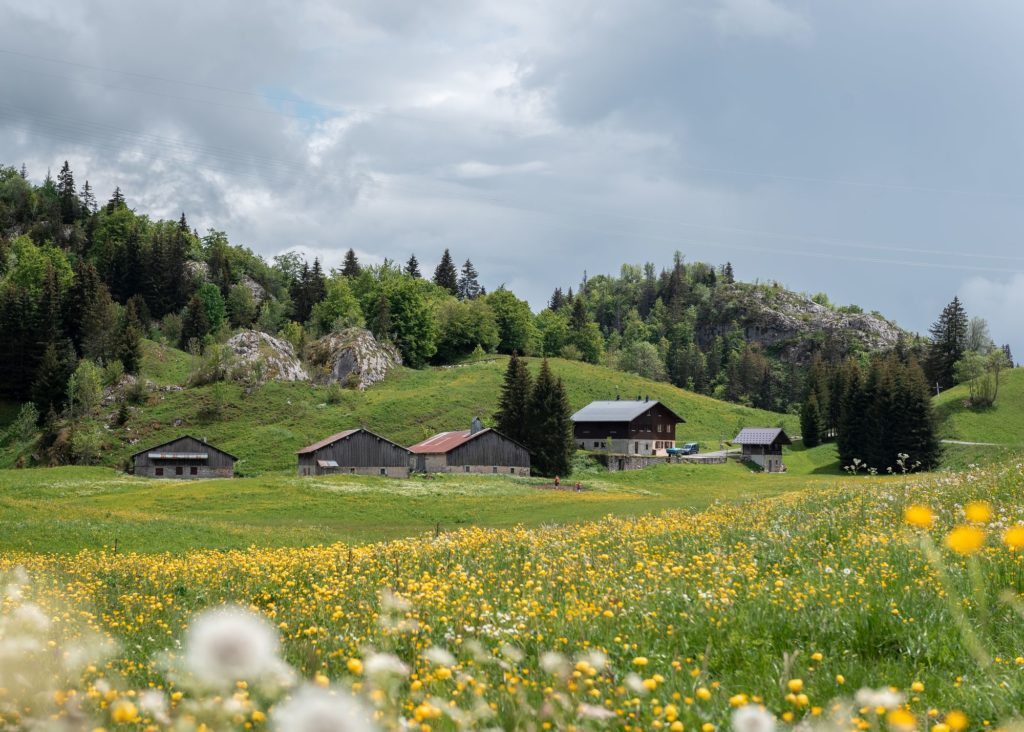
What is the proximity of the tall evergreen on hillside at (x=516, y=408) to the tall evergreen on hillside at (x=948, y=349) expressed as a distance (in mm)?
89997

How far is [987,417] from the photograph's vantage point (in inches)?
4734

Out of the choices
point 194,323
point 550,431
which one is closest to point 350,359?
point 194,323

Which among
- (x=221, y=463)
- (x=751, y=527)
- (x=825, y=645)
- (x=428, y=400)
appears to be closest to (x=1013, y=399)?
(x=428, y=400)

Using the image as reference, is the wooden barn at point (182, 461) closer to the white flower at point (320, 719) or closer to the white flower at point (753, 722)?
the white flower at point (320, 719)

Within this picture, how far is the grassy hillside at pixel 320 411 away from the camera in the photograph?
343 ft

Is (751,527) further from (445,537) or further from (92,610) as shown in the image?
(92,610)

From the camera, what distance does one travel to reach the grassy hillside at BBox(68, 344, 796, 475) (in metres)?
104

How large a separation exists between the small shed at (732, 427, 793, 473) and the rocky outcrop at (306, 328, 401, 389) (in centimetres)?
6198

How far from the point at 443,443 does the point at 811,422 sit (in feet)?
203

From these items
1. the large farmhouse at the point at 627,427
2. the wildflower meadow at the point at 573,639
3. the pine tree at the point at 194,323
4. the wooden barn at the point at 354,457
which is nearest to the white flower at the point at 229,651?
the wildflower meadow at the point at 573,639

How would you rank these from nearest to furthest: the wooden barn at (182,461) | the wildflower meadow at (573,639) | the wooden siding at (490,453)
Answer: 1. the wildflower meadow at (573,639)
2. the wooden siding at (490,453)
3. the wooden barn at (182,461)

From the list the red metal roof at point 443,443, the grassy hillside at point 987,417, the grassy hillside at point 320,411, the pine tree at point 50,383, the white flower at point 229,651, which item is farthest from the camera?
the grassy hillside at point 987,417

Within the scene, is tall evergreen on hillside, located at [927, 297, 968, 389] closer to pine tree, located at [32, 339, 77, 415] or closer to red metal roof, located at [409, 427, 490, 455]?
red metal roof, located at [409, 427, 490, 455]

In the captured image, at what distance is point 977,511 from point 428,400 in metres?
120
